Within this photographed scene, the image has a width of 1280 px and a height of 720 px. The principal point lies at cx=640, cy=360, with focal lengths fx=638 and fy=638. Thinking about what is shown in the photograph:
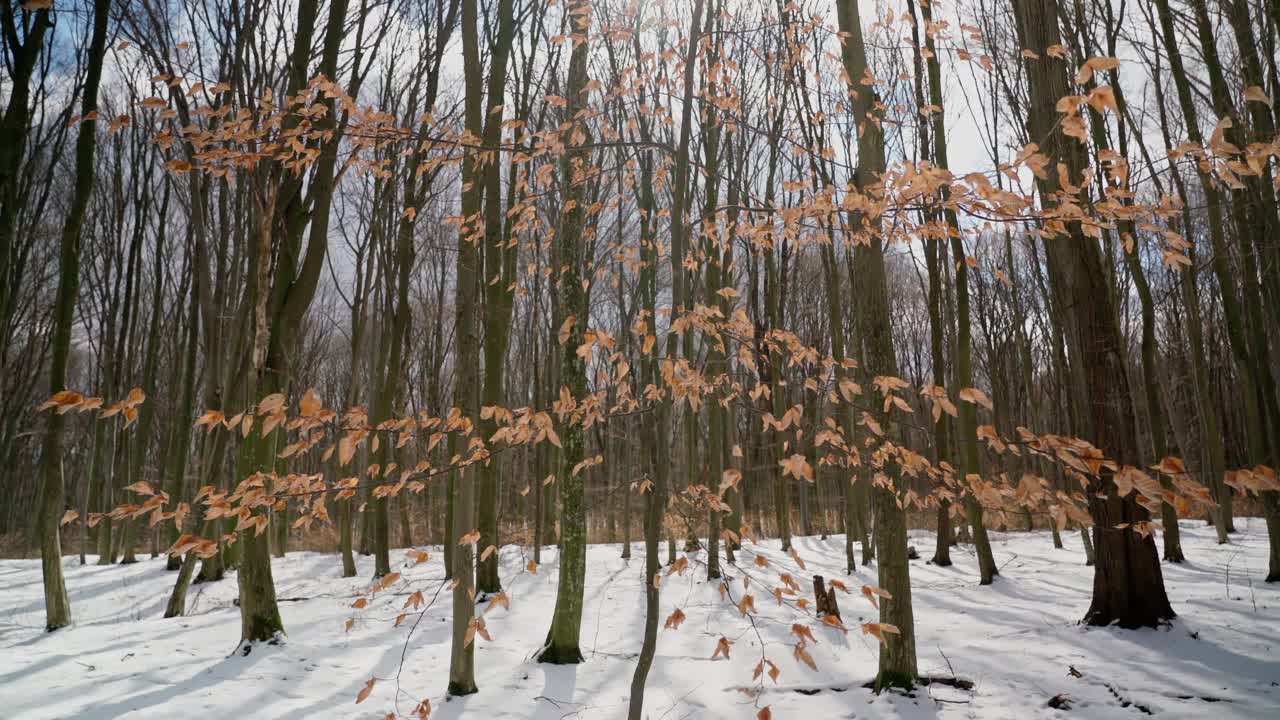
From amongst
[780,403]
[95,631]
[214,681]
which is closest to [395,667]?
[214,681]

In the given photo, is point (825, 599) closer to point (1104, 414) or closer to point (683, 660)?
point (683, 660)

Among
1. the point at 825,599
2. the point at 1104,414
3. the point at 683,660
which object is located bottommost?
the point at 683,660

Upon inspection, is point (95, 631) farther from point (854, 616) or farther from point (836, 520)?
point (836, 520)

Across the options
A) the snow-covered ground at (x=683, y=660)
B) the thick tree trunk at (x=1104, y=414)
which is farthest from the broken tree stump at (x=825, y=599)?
the thick tree trunk at (x=1104, y=414)

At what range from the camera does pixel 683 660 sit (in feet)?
17.9

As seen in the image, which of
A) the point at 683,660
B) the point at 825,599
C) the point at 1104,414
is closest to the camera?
the point at 1104,414

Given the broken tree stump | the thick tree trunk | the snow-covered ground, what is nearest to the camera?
the snow-covered ground

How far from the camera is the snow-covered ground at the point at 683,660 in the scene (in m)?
4.07

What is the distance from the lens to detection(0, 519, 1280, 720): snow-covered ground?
407 cm

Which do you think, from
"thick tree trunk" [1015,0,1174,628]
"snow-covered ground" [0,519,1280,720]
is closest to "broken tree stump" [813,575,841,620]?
"snow-covered ground" [0,519,1280,720]

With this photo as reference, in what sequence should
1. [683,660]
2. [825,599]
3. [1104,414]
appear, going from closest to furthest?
1. [1104,414]
2. [683,660]
3. [825,599]

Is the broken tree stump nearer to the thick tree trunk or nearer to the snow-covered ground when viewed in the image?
the snow-covered ground

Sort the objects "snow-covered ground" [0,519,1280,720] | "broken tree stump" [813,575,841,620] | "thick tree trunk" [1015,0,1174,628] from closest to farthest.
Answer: "snow-covered ground" [0,519,1280,720] < "thick tree trunk" [1015,0,1174,628] < "broken tree stump" [813,575,841,620]

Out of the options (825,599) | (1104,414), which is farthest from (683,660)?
(1104,414)
